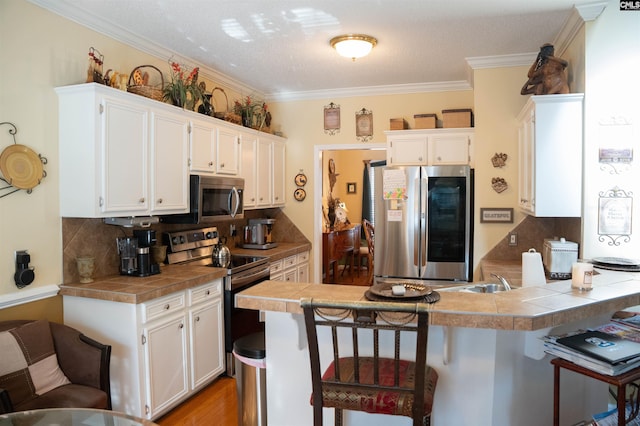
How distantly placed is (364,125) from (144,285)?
321 cm

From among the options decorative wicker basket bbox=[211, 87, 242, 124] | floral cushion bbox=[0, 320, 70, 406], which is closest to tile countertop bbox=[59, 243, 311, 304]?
floral cushion bbox=[0, 320, 70, 406]

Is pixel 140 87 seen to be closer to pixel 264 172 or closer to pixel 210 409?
pixel 264 172

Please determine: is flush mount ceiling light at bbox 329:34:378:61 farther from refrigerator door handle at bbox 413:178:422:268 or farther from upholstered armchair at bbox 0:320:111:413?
upholstered armchair at bbox 0:320:111:413

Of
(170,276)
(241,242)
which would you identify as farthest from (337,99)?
(170,276)

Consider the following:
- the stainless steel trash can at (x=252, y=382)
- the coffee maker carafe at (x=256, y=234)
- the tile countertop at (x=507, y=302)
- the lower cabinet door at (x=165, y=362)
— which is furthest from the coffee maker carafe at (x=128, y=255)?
the coffee maker carafe at (x=256, y=234)

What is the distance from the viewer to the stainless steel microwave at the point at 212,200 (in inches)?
143

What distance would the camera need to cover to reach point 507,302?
176 centimetres

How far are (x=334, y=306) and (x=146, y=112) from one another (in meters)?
2.33

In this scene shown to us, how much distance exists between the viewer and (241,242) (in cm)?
493

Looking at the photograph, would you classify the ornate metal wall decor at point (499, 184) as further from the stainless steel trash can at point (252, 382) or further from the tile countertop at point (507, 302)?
the stainless steel trash can at point (252, 382)

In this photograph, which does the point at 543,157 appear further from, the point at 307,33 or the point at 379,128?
the point at 379,128

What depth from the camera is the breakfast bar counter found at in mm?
1765

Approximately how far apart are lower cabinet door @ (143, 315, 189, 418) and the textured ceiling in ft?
6.98

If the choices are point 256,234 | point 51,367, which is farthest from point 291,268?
point 51,367
